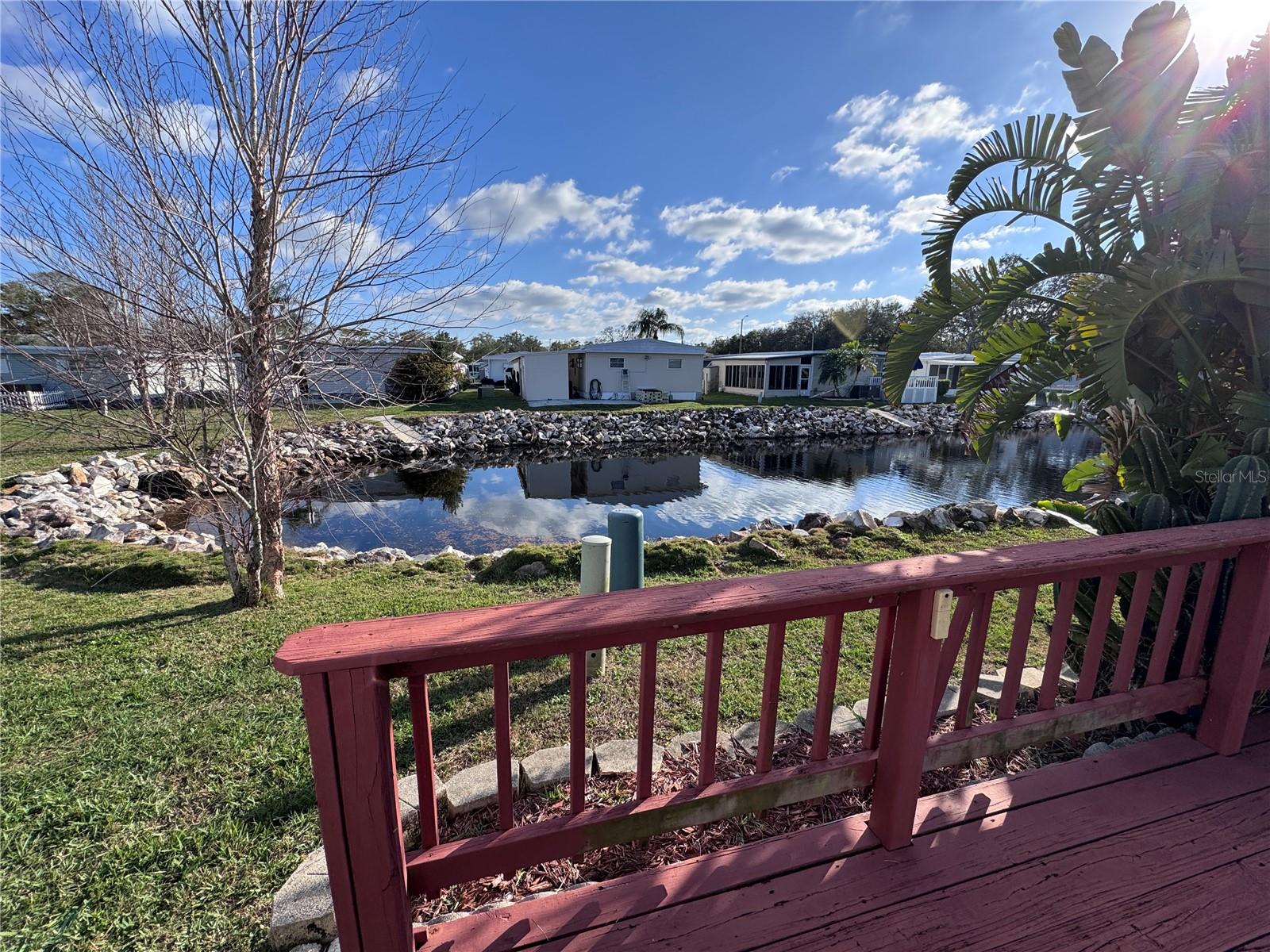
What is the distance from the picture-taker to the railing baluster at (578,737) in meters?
1.31

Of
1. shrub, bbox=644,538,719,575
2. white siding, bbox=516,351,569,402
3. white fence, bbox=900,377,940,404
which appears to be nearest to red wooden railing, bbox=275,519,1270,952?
shrub, bbox=644,538,719,575

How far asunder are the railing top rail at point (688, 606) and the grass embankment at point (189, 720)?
1.31 m

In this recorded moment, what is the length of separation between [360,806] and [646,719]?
2.22ft

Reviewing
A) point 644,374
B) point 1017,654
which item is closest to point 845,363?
point 644,374

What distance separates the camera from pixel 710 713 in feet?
4.73

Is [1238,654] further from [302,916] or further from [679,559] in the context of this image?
[679,559]

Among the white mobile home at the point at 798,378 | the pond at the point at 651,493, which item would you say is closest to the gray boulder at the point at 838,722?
the pond at the point at 651,493

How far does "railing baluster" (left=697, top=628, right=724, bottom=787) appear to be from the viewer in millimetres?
1393

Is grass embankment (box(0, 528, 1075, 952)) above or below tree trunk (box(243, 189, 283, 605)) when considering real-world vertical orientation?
below

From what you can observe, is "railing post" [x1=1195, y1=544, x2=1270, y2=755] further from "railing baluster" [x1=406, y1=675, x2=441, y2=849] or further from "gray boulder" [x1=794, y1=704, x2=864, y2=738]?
"railing baluster" [x1=406, y1=675, x2=441, y2=849]

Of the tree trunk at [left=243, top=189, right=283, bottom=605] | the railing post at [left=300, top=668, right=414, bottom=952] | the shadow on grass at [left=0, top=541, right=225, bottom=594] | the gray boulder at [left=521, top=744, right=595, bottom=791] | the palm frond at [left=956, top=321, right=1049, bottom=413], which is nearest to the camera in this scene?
the railing post at [left=300, top=668, right=414, bottom=952]

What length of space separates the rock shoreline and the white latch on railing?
376 centimetres

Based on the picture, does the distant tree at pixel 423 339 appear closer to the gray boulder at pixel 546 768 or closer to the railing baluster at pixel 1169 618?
the gray boulder at pixel 546 768

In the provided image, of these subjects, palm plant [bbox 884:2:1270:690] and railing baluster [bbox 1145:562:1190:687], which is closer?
railing baluster [bbox 1145:562:1190:687]
